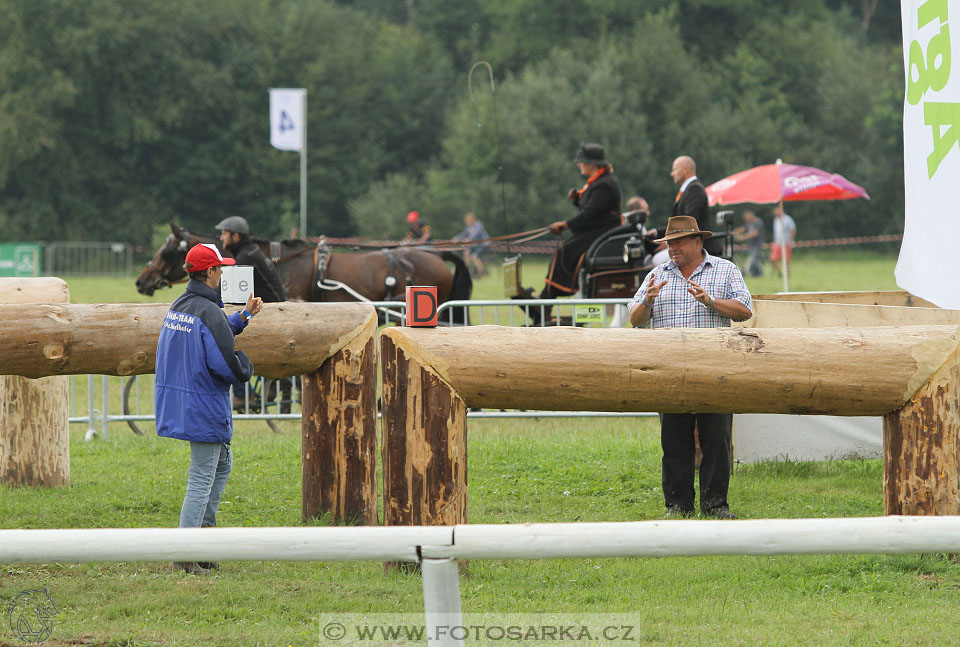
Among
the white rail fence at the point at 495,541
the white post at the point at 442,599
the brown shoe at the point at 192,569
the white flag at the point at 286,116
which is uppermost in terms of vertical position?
the white flag at the point at 286,116

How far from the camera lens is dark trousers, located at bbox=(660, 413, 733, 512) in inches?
267

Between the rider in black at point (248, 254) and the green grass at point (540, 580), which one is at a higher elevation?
the rider in black at point (248, 254)

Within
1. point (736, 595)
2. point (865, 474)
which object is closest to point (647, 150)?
point (865, 474)

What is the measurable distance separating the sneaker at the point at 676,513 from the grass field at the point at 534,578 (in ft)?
0.50

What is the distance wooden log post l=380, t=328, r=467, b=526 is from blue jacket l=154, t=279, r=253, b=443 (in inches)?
31.3

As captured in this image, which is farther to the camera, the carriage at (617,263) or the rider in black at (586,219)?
the rider in black at (586,219)

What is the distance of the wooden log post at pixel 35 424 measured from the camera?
7.26 m

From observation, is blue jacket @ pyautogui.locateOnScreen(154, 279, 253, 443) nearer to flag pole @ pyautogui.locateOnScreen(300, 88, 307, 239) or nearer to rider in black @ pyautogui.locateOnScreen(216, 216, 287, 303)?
rider in black @ pyautogui.locateOnScreen(216, 216, 287, 303)

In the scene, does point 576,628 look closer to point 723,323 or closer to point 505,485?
point 723,323

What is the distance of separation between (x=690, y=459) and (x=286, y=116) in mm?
25800

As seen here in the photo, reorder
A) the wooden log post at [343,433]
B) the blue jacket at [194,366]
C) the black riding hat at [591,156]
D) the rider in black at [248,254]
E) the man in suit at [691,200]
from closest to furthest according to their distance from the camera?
the blue jacket at [194,366] → the wooden log post at [343,433] → the rider in black at [248,254] → the man in suit at [691,200] → the black riding hat at [591,156]

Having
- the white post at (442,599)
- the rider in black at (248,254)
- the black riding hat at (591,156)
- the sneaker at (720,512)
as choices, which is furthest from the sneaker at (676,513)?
the black riding hat at (591,156)

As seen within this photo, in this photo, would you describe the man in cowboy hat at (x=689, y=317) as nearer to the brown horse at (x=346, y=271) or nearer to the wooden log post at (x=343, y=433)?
the wooden log post at (x=343, y=433)

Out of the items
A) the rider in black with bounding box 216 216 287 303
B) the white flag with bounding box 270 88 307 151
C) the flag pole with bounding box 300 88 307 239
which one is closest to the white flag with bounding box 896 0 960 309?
the rider in black with bounding box 216 216 287 303
